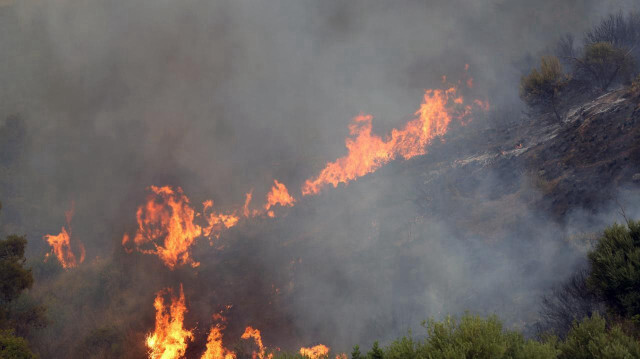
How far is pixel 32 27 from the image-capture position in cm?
5178

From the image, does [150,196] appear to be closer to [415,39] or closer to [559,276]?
[559,276]

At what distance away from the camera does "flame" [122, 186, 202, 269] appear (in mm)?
24531

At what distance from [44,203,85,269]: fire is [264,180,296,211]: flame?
64.3 ft

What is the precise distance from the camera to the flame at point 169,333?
1564 centimetres

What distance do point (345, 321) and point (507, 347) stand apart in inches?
382

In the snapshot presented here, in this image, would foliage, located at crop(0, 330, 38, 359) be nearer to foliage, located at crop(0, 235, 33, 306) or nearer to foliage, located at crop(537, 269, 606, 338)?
foliage, located at crop(0, 235, 33, 306)

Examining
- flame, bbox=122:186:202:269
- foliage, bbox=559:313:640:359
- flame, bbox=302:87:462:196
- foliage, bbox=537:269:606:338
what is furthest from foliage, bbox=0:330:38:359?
flame, bbox=302:87:462:196

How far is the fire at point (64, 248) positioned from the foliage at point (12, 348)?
2201cm

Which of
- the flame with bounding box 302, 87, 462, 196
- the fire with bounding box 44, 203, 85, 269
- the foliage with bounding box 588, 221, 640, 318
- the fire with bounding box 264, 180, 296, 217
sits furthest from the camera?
the fire with bounding box 44, 203, 85, 269

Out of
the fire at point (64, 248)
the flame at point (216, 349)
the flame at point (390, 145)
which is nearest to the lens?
the flame at point (216, 349)

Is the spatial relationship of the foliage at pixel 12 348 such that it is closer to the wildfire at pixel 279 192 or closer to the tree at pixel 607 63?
the wildfire at pixel 279 192

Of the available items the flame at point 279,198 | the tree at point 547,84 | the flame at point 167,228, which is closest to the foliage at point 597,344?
the tree at point 547,84

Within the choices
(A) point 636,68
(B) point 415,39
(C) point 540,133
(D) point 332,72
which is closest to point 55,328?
(C) point 540,133

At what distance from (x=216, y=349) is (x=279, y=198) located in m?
14.8
